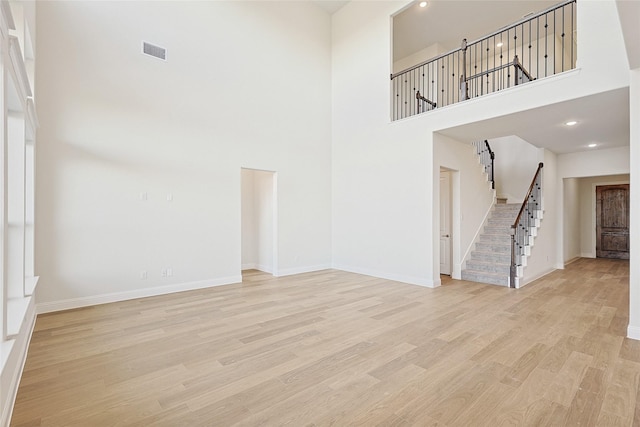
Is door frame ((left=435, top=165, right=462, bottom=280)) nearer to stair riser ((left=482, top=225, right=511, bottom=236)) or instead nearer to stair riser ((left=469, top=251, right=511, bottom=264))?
stair riser ((left=469, top=251, right=511, bottom=264))

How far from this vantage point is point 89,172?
468cm

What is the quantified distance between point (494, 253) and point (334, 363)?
208 inches

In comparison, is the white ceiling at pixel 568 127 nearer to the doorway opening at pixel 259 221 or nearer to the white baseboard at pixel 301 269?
the doorway opening at pixel 259 221

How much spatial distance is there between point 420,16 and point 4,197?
28.5 feet

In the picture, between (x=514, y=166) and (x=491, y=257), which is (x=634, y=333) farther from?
(x=514, y=166)

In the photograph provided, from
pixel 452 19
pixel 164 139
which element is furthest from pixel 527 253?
pixel 164 139

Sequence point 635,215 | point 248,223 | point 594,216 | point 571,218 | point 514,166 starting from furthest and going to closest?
1. point 594,216
2. point 571,218
3. point 514,166
4. point 248,223
5. point 635,215

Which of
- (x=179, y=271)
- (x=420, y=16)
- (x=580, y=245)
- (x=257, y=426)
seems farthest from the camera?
(x=580, y=245)

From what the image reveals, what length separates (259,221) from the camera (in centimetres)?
771

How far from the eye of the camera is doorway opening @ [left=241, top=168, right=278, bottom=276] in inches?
278

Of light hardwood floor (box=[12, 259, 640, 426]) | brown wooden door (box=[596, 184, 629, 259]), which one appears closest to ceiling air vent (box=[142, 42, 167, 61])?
light hardwood floor (box=[12, 259, 640, 426])

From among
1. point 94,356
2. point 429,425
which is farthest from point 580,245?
point 94,356

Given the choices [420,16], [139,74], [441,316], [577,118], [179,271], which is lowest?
[441,316]

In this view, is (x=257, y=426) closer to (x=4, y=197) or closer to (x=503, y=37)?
(x=4, y=197)
